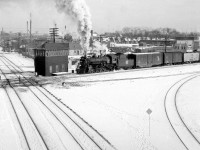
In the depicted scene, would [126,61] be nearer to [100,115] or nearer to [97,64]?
[97,64]

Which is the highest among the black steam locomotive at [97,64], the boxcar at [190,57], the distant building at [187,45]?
the distant building at [187,45]

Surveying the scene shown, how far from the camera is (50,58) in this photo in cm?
3684

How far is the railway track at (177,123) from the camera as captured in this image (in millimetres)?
13235

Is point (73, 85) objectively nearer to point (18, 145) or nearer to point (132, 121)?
point (132, 121)

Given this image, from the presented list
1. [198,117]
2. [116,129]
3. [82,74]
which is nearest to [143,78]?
[82,74]

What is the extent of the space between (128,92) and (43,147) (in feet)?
48.2

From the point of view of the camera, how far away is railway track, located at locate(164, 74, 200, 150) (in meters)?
13.2

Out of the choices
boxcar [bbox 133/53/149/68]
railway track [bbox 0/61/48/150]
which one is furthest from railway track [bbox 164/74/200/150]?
boxcar [bbox 133/53/149/68]

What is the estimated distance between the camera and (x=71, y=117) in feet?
57.8

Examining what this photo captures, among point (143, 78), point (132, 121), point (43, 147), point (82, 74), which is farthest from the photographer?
point (82, 74)

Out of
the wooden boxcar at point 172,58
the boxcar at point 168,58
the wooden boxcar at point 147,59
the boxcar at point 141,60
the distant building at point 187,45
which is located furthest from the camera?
the distant building at point 187,45

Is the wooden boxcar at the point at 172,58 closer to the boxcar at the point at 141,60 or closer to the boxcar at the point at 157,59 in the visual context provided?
the boxcar at the point at 157,59

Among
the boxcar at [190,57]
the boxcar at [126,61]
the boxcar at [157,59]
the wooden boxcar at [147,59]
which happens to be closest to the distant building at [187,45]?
the boxcar at [190,57]

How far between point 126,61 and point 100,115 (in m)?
24.4
